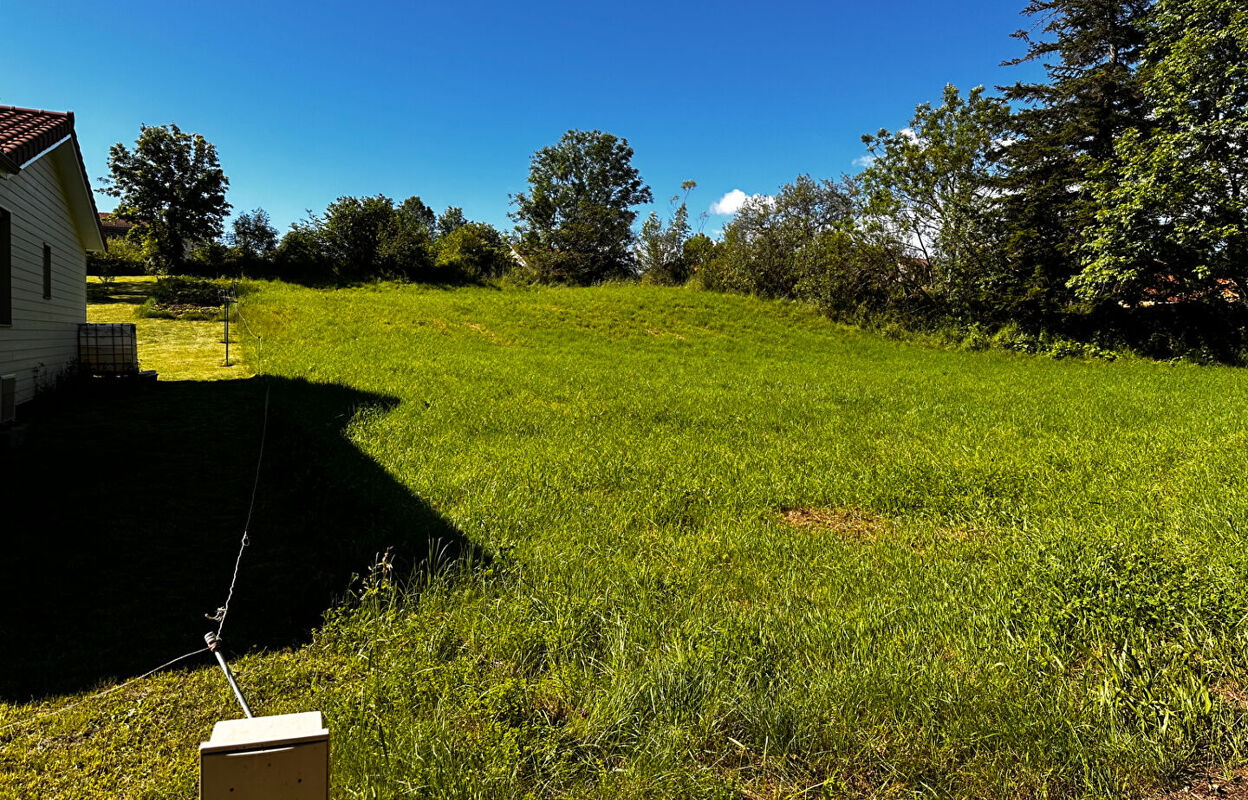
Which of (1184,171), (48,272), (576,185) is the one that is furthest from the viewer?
(576,185)

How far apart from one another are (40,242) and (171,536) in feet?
27.0

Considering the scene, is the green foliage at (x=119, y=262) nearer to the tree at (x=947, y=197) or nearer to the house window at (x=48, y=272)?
the house window at (x=48, y=272)

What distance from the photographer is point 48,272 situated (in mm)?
9055

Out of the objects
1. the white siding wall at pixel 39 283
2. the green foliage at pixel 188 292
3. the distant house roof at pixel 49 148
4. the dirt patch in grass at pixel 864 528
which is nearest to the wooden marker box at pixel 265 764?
the dirt patch in grass at pixel 864 528

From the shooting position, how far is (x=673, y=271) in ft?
102

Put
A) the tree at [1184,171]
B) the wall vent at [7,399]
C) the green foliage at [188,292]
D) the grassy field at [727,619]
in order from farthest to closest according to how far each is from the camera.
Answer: the green foliage at [188,292]
the tree at [1184,171]
the wall vent at [7,399]
the grassy field at [727,619]

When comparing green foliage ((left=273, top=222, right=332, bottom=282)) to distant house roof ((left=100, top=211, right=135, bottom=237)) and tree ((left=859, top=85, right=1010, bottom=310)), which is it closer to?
tree ((left=859, top=85, right=1010, bottom=310))

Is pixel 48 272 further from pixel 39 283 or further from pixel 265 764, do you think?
pixel 265 764

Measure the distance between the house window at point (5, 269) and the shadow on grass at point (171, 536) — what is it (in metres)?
1.56

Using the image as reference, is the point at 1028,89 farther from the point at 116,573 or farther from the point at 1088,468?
the point at 116,573

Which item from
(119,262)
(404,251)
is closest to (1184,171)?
(404,251)

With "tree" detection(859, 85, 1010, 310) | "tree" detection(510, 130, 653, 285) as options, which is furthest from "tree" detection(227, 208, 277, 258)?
"tree" detection(859, 85, 1010, 310)

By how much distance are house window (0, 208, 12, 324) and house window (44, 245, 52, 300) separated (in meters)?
1.89

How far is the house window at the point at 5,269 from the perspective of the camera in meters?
7.22
